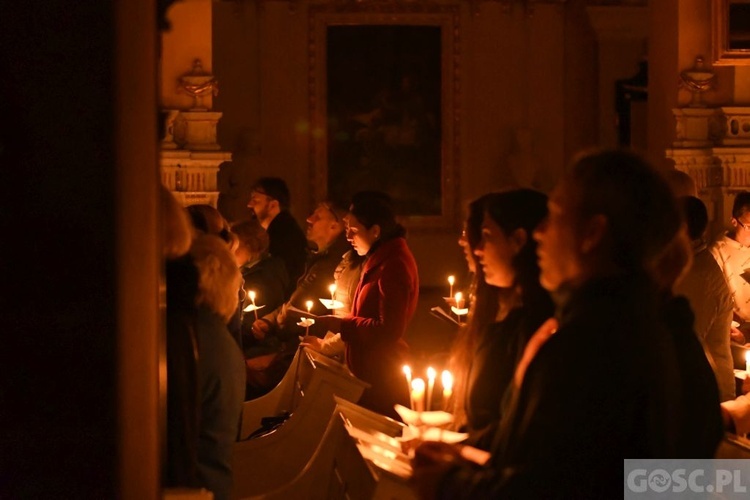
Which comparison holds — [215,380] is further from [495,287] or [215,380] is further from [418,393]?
[495,287]

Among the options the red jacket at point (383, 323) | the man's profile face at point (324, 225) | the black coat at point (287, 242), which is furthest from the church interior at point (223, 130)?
the red jacket at point (383, 323)

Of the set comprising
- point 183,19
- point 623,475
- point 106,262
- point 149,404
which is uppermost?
point 183,19

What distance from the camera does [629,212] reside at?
223cm

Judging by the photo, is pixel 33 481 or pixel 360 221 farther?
pixel 360 221

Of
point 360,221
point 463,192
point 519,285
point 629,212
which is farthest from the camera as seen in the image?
point 463,192

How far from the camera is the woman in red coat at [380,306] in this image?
5.59m

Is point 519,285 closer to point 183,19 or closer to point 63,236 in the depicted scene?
point 63,236

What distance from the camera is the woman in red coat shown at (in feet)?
18.4

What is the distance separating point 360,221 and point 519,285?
273cm

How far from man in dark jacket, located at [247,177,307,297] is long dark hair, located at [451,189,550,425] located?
16.0 ft

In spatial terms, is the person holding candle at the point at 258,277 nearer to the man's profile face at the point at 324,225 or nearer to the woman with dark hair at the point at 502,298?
the man's profile face at the point at 324,225

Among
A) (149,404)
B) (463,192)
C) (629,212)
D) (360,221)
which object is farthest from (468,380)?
(463,192)

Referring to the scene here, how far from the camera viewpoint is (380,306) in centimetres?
562

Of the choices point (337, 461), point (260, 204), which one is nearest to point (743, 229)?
point (260, 204)
